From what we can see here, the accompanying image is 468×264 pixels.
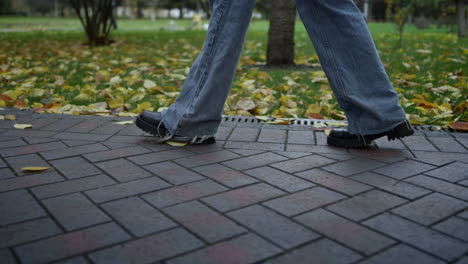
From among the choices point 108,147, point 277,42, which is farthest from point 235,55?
point 277,42

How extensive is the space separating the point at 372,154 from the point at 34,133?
2072 millimetres

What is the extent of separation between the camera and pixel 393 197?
2035 millimetres

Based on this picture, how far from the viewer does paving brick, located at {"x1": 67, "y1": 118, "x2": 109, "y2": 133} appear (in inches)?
124

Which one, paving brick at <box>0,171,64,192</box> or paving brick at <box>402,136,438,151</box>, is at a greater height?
paving brick at <box>402,136,438,151</box>

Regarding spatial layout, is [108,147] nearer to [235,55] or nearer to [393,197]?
[235,55]

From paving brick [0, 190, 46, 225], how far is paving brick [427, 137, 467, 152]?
83.6 inches

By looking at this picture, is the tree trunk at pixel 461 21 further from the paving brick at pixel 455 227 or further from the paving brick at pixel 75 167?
the paving brick at pixel 75 167

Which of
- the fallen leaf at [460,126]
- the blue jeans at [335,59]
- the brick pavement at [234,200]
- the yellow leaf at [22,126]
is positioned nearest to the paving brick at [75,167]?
the brick pavement at [234,200]

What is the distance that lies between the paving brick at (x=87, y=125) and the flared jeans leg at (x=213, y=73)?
2.11 ft

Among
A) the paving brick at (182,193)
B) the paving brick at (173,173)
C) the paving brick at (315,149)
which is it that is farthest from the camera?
the paving brick at (315,149)

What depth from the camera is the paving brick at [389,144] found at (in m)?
2.80

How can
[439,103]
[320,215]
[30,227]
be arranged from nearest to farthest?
[30,227] → [320,215] → [439,103]

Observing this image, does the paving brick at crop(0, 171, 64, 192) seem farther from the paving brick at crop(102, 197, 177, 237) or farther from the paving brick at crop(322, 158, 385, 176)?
the paving brick at crop(322, 158, 385, 176)

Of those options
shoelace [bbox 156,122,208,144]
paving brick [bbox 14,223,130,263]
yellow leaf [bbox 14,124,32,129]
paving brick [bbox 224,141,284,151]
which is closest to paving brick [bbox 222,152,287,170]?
paving brick [bbox 224,141,284,151]
